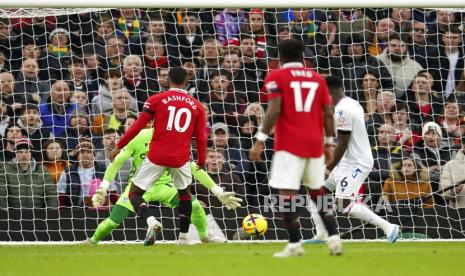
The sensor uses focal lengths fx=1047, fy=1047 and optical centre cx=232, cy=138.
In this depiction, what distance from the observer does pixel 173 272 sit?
838cm

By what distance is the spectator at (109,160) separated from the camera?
48.5 feet

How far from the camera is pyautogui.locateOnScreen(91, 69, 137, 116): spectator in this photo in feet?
50.4

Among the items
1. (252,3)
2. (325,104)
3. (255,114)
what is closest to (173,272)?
(325,104)

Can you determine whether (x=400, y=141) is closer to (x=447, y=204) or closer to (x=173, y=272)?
(x=447, y=204)

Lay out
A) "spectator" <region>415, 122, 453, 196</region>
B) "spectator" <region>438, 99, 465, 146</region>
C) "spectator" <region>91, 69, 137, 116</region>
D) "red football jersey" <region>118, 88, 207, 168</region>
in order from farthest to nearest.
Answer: "spectator" <region>438, 99, 465, 146</region>, "spectator" <region>91, 69, 137, 116</region>, "spectator" <region>415, 122, 453, 196</region>, "red football jersey" <region>118, 88, 207, 168</region>

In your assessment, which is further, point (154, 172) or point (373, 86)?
point (373, 86)

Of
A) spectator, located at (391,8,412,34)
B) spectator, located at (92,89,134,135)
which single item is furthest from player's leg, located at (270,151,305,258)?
spectator, located at (391,8,412,34)

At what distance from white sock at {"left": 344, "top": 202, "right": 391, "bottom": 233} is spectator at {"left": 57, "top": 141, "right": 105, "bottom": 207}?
403 cm

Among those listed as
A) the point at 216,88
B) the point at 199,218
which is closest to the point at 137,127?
the point at 199,218

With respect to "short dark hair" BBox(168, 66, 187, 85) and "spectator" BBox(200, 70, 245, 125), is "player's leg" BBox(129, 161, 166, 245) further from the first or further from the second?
"spectator" BBox(200, 70, 245, 125)

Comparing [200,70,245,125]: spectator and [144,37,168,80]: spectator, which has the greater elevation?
[144,37,168,80]: spectator

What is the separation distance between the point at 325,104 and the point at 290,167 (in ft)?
2.26

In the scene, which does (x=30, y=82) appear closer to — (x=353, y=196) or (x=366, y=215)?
(x=353, y=196)

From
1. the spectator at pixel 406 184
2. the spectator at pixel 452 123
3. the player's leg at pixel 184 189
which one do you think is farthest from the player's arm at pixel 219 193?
the spectator at pixel 452 123
